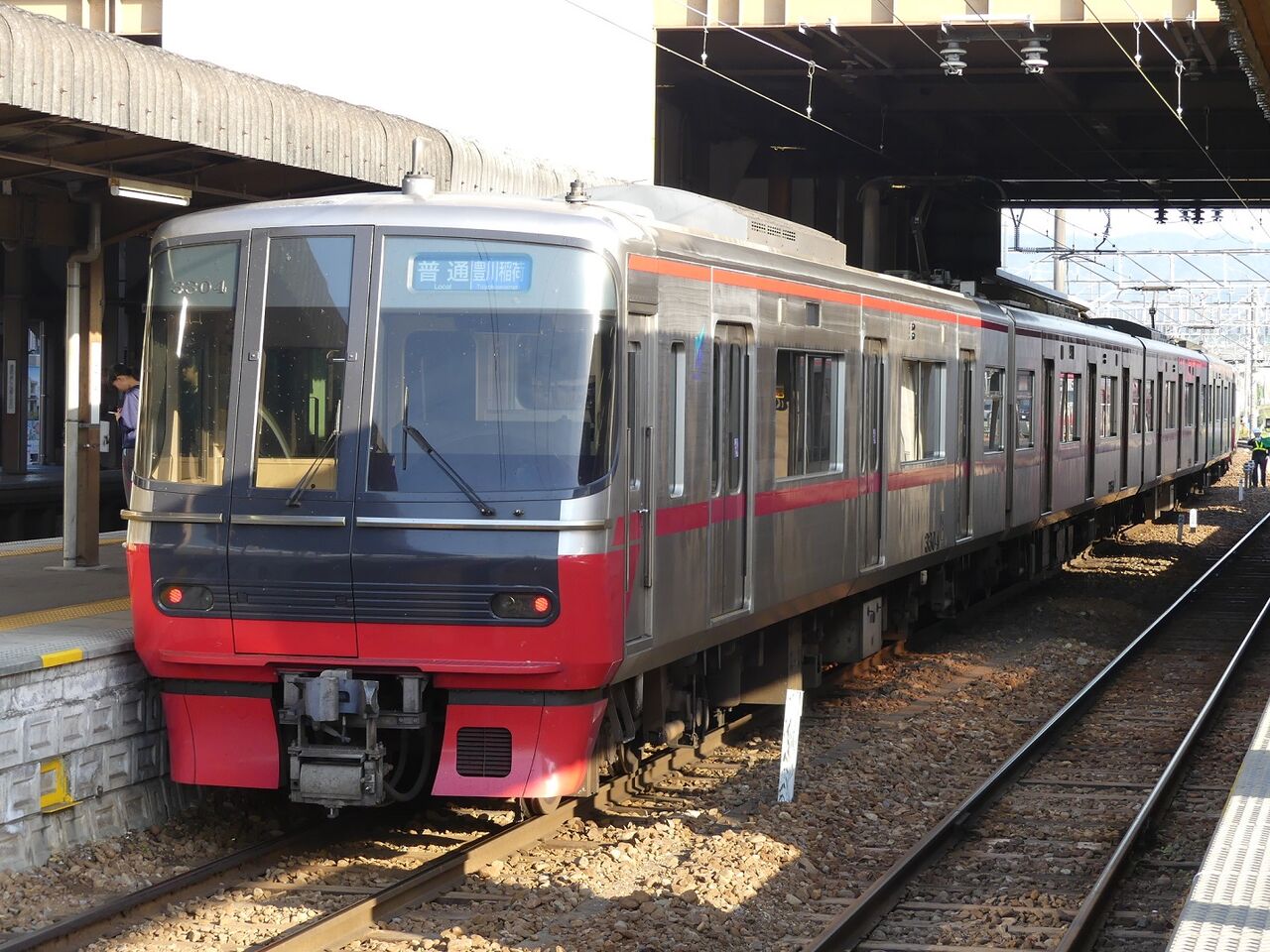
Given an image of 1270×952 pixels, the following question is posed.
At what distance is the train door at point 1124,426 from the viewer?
22156 mm

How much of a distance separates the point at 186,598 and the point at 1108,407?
16.2 metres

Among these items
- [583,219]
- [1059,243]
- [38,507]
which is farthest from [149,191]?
[1059,243]

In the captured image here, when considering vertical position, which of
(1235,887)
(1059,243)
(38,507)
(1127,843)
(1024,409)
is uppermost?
(1059,243)

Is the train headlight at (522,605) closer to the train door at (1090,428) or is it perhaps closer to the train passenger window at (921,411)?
the train passenger window at (921,411)

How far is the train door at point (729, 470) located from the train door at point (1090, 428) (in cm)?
1185

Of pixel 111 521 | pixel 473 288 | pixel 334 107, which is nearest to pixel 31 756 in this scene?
pixel 473 288

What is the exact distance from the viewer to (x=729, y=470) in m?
8.53

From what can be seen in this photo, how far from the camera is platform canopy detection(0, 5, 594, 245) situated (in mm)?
7867

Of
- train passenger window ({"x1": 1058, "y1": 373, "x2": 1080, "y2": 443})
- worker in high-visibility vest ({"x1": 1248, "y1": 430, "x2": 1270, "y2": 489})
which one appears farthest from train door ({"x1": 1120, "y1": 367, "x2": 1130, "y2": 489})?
worker in high-visibility vest ({"x1": 1248, "y1": 430, "x2": 1270, "y2": 489})

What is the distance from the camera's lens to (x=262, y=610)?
6.95 meters

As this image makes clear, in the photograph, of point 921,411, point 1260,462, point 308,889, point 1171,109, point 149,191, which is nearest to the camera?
point 308,889

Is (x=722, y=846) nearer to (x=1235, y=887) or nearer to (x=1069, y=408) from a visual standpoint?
(x=1235, y=887)

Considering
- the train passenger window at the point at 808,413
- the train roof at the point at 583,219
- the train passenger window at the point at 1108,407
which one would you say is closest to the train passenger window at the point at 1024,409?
the train passenger window at the point at 1108,407

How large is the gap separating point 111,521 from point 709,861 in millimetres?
A: 13416
